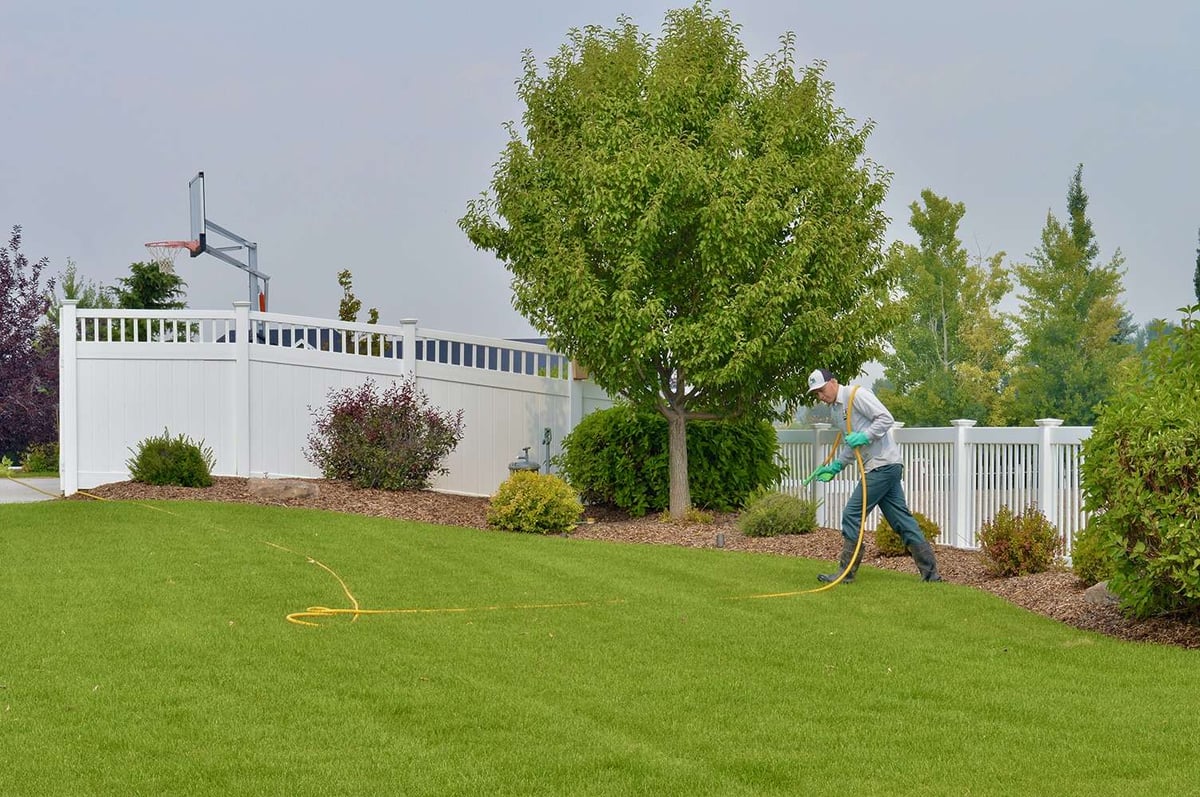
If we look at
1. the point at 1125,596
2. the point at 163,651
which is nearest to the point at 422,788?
the point at 163,651

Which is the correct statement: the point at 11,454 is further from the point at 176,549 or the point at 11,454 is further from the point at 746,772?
the point at 746,772

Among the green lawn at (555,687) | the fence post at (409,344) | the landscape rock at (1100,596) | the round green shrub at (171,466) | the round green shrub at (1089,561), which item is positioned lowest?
the green lawn at (555,687)

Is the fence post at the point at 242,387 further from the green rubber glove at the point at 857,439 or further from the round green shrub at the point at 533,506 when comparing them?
the green rubber glove at the point at 857,439

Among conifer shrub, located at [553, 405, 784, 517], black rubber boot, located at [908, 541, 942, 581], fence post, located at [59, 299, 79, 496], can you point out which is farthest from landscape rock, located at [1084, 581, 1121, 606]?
fence post, located at [59, 299, 79, 496]

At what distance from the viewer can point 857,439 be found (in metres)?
10.7

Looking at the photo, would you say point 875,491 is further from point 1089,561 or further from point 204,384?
point 204,384

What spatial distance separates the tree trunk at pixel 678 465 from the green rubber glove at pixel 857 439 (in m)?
5.78

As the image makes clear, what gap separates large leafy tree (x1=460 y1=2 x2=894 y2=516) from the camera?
15.1 m

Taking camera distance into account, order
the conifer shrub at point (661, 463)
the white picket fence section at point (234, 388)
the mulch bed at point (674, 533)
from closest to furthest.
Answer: the mulch bed at point (674, 533) < the white picket fence section at point (234, 388) < the conifer shrub at point (661, 463)

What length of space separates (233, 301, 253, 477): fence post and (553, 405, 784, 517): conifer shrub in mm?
4412

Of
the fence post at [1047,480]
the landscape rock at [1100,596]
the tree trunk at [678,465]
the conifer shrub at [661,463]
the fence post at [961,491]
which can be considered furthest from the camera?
the conifer shrub at [661,463]

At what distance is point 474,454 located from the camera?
18703 mm

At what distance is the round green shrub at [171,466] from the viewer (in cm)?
1616

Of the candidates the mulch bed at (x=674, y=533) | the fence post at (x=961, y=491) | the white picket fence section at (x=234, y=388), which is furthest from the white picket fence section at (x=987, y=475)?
the white picket fence section at (x=234, y=388)
